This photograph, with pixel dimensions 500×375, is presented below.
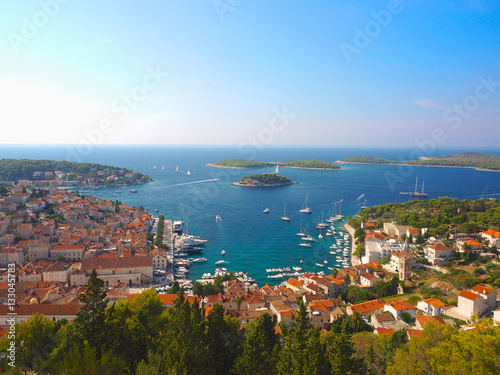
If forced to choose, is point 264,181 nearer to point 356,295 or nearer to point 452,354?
point 356,295

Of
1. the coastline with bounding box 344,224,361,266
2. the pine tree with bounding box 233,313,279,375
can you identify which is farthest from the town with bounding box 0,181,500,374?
the pine tree with bounding box 233,313,279,375

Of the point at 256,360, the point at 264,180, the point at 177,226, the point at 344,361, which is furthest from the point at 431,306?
the point at 264,180

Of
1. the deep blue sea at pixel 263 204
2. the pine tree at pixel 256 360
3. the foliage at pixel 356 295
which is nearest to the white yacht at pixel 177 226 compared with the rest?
the deep blue sea at pixel 263 204

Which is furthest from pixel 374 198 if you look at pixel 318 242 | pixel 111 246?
pixel 111 246

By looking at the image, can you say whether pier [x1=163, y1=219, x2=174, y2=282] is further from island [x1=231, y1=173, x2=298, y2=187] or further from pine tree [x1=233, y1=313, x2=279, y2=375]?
island [x1=231, y1=173, x2=298, y2=187]

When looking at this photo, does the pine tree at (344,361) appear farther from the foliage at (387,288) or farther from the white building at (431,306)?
the foliage at (387,288)

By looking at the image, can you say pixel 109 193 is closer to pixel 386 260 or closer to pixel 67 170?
pixel 67 170

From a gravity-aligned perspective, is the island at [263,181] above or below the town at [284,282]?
above
